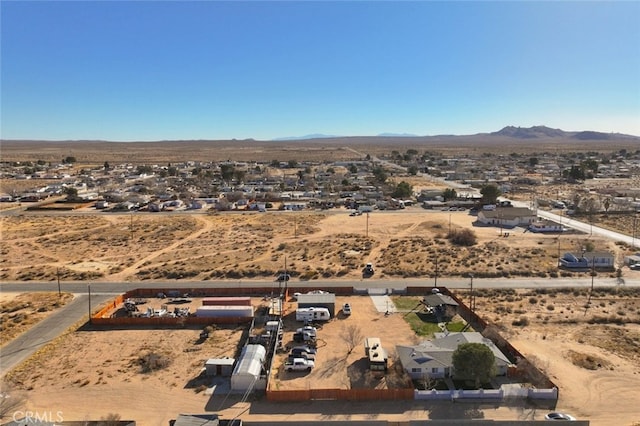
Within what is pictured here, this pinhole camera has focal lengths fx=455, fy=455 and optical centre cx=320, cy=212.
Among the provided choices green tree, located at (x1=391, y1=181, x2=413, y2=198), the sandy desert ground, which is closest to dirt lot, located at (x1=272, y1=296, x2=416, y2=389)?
the sandy desert ground

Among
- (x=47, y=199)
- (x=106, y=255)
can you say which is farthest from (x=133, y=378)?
(x=47, y=199)

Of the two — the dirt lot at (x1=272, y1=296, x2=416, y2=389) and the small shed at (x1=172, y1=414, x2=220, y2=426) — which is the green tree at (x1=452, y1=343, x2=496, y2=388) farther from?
the small shed at (x1=172, y1=414, x2=220, y2=426)

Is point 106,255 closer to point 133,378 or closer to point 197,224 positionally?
point 197,224

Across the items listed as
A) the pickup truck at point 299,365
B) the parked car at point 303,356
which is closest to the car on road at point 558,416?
the pickup truck at point 299,365

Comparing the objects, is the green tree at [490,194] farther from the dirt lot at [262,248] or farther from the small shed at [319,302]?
the small shed at [319,302]

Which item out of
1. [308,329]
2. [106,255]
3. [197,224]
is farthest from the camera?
[197,224]
